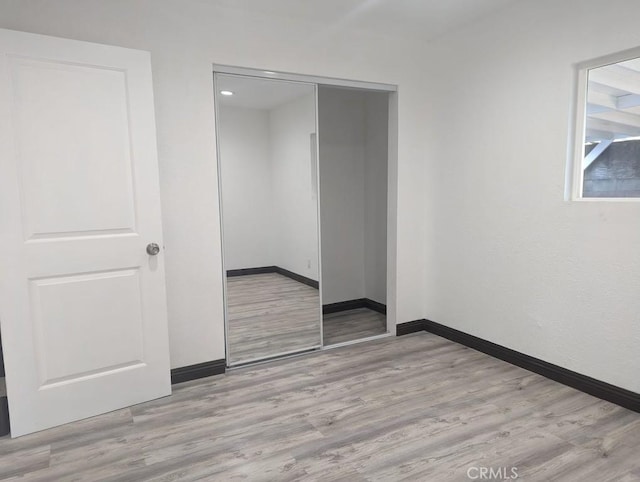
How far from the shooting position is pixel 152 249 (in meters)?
2.47

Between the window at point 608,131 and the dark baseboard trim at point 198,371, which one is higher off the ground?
the window at point 608,131

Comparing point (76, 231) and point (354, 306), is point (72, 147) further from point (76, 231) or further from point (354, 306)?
point (354, 306)

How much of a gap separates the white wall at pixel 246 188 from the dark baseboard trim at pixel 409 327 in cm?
132

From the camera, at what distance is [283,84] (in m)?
3.05

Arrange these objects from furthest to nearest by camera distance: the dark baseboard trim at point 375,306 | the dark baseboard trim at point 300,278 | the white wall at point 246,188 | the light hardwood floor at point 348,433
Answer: the dark baseboard trim at point 375,306 < the dark baseboard trim at point 300,278 < the white wall at point 246,188 < the light hardwood floor at point 348,433

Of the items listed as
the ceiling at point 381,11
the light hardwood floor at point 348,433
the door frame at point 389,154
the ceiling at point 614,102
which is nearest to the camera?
the light hardwood floor at point 348,433

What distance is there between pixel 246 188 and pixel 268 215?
29cm

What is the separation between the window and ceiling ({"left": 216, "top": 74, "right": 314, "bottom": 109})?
73.0 inches

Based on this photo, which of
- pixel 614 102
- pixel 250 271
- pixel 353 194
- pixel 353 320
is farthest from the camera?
pixel 353 194

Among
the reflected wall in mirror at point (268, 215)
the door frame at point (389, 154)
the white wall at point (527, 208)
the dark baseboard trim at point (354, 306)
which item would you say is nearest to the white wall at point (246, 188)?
the reflected wall in mirror at point (268, 215)

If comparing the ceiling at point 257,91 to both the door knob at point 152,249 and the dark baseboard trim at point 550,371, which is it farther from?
the dark baseboard trim at point 550,371

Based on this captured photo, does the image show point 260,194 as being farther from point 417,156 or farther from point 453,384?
point 453,384

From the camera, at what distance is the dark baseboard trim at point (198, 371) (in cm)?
276

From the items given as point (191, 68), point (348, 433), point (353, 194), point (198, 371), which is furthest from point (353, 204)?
point (348, 433)
